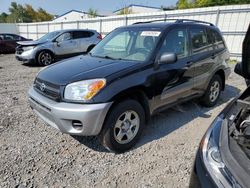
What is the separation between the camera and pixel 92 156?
9.75ft

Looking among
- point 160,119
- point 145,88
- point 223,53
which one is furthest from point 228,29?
point 145,88

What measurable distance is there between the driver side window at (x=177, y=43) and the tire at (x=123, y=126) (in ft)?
3.23

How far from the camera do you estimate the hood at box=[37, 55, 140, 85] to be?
9.14 ft

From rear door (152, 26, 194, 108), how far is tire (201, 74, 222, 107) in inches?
28.5

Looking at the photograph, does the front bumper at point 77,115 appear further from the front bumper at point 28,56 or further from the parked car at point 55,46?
the parked car at point 55,46

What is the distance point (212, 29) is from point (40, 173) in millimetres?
4080

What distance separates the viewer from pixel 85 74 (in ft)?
9.30

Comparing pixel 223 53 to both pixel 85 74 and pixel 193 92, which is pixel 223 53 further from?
pixel 85 74

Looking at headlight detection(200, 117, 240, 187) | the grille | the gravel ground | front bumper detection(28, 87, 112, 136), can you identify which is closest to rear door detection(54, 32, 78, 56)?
the gravel ground

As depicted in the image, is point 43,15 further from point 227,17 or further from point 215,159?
point 215,159

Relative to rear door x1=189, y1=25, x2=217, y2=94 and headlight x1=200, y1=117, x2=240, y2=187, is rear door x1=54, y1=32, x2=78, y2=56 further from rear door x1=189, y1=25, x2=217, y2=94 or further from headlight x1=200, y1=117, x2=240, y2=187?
headlight x1=200, y1=117, x2=240, y2=187

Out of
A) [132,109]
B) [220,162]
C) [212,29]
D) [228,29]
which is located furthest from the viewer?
[228,29]

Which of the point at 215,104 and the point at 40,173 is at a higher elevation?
the point at 215,104

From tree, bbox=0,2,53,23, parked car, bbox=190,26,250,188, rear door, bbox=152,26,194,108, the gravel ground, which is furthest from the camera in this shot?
tree, bbox=0,2,53,23
